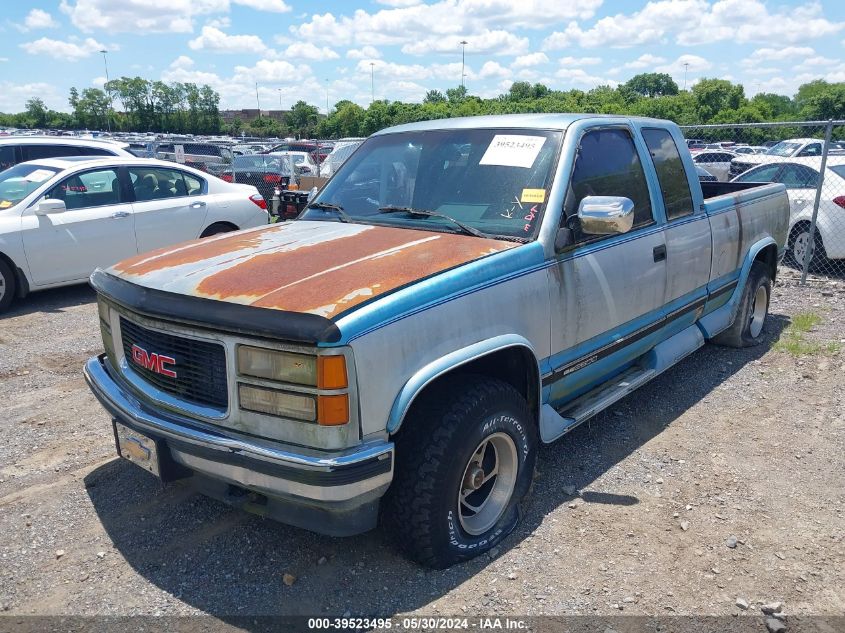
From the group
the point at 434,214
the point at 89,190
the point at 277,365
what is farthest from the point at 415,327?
the point at 89,190

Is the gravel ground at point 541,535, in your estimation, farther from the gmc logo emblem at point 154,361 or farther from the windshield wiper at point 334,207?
the windshield wiper at point 334,207

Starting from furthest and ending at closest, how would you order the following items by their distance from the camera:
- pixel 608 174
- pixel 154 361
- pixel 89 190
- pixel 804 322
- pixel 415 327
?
pixel 89 190
pixel 804 322
pixel 608 174
pixel 154 361
pixel 415 327

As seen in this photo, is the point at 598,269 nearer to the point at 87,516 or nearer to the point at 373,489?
the point at 373,489

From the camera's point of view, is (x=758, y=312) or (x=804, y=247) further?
(x=804, y=247)

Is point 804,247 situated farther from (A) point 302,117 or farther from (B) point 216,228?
(A) point 302,117

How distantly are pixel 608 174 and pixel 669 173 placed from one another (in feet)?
2.88

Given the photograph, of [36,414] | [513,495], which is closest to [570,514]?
[513,495]

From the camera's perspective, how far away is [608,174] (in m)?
4.15

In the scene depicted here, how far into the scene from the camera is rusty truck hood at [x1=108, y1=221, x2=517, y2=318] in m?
2.79

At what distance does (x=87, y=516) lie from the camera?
3.60 metres

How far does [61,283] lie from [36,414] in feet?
11.5

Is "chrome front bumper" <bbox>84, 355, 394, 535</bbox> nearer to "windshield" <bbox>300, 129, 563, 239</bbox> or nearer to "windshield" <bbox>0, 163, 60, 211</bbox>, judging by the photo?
"windshield" <bbox>300, 129, 563, 239</bbox>

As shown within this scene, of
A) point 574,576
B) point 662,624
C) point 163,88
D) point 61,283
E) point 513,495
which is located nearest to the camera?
point 662,624

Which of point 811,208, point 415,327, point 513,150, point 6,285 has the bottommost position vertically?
point 6,285
